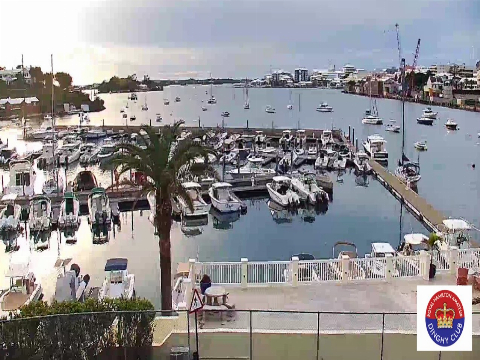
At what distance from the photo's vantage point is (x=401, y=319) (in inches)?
503

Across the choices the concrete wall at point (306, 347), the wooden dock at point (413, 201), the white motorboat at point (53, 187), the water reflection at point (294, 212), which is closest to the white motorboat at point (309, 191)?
the water reflection at point (294, 212)

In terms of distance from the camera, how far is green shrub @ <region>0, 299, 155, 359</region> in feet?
37.7

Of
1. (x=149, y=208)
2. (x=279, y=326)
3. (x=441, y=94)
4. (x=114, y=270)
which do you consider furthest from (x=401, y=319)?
(x=441, y=94)

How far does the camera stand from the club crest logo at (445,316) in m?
11.2

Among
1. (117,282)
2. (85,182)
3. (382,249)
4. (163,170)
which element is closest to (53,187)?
(85,182)

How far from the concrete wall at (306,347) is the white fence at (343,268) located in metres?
3.12

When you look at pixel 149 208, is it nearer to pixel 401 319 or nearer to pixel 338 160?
pixel 338 160

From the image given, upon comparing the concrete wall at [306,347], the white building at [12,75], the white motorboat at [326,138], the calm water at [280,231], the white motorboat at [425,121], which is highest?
the white building at [12,75]

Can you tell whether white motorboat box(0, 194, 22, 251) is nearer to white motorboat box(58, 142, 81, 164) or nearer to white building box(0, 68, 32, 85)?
white motorboat box(58, 142, 81, 164)

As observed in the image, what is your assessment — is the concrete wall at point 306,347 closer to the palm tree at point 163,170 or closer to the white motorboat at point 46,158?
the palm tree at point 163,170

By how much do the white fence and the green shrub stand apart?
4.13m

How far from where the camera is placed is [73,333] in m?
11.6

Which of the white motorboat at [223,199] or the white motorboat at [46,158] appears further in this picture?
the white motorboat at [46,158]

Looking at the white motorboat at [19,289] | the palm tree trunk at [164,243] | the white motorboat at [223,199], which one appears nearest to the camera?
the palm tree trunk at [164,243]
